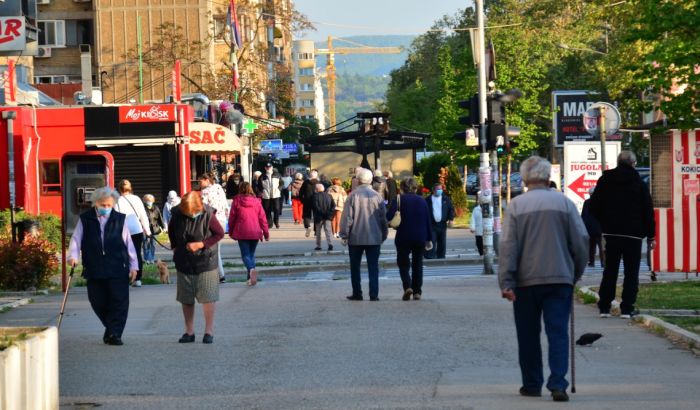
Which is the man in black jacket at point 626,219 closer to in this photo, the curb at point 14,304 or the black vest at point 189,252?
the black vest at point 189,252

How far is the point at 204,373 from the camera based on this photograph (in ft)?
39.7

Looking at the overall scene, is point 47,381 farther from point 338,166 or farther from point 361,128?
point 338,166

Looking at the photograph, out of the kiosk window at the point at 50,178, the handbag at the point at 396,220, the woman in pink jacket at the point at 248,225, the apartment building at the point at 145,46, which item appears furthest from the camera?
the apartment building at the point at 145,46

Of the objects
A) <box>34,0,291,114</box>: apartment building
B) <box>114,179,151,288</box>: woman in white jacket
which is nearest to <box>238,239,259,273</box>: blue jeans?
<box>114,179,151,288</box>: woman in white jacket

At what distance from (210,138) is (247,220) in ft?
91.3

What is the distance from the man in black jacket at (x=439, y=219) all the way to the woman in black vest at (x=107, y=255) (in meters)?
15.2

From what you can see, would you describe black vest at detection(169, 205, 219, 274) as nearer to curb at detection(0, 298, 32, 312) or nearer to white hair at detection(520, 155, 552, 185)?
curb at detection(0, 298, 32, 312)

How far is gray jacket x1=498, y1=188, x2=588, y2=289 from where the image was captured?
1015cm

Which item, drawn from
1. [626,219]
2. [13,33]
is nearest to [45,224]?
[13,33]

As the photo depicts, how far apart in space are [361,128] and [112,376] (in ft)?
114

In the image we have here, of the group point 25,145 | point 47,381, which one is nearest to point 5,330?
point 47,381

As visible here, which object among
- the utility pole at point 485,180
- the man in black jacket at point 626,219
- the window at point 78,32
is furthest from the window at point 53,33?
the man in black jacket at point 626,219

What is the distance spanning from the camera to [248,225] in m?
23.0

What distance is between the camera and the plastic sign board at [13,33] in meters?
14.6
